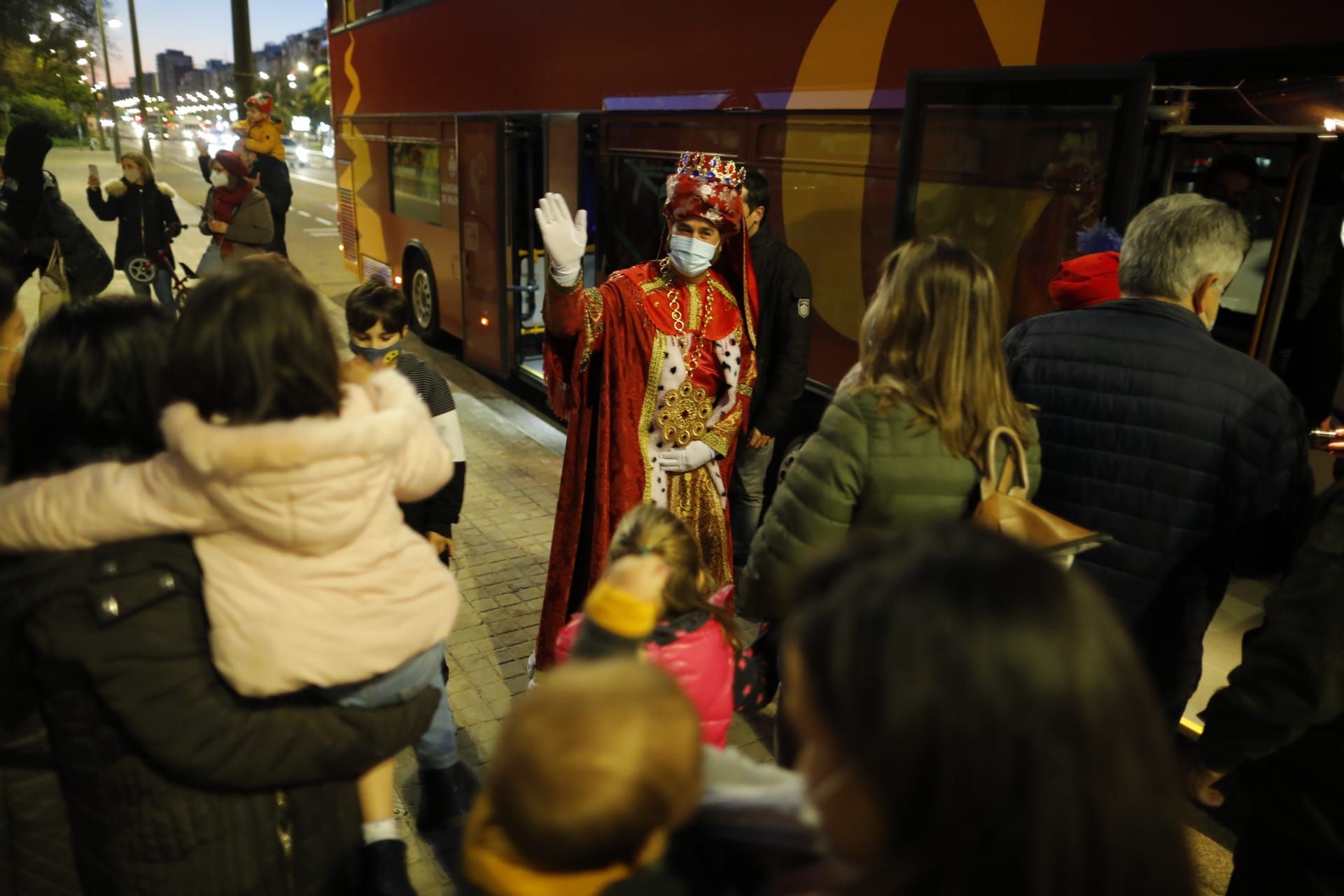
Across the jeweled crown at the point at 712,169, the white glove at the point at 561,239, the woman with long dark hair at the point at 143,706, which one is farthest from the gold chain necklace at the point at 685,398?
the woman with long dark hair at the point at 143,706

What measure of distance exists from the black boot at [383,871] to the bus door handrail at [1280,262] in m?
2.90

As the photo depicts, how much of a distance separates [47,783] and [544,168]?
5.61m

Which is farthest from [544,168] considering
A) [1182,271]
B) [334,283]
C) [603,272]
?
[334,283]

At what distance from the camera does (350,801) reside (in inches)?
62.3

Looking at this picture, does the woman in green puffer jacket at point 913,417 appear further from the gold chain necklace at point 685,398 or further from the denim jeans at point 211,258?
the denim jeans at point 211,258

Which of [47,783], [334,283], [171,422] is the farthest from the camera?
[334,283]

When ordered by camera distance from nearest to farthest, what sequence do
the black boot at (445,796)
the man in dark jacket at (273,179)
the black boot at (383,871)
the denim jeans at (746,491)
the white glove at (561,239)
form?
1. the black boot at (383,871)
2. the black boot at (445,796)
3. the white glove at (561,239)
4. the denim jeans at (746,491)
5. the man in dark jacket at (273,179)

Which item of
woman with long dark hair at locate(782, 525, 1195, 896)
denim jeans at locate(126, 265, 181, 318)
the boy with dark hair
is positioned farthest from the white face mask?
denim jeans at locate(126, 265, 181, 318)

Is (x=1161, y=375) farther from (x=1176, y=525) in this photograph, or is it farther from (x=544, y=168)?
(x=544, y=168)

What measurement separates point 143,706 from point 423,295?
8.57 metres

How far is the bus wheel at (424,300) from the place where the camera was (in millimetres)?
9062

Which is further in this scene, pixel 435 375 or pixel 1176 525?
pixel 435 375

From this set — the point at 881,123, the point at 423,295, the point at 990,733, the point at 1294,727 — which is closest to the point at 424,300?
the point at 423,295

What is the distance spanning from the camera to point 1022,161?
337 cm
